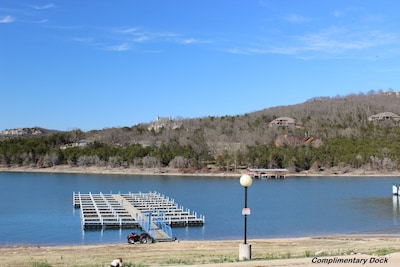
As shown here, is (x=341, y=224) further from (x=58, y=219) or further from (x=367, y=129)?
(x=367, y=129)

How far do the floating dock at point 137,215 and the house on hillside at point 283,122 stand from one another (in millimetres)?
120938

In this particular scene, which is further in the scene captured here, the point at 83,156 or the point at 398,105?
the point at 398,105

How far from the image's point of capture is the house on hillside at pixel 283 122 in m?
176

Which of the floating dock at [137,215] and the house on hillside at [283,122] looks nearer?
the floating dock at [137,215]

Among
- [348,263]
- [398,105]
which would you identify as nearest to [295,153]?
[398,105]

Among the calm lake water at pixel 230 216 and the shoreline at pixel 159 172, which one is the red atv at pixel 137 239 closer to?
the calm lake water at pixel 230 216

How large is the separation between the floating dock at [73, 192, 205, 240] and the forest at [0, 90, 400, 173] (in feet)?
229

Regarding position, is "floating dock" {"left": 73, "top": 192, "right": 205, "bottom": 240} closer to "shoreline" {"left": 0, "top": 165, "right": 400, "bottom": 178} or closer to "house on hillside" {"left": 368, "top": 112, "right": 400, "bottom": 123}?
"shoreline" {"left": 0, "top": 165, "right": 400, "bottom": 178}

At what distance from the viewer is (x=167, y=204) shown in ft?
180

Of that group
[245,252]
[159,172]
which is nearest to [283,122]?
[159,172]

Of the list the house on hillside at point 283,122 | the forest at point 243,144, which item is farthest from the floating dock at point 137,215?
the house on hillside at point 283,122


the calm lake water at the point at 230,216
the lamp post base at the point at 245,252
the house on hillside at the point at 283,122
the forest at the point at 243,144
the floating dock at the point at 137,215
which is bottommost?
the calm lake water at the point at 230,216

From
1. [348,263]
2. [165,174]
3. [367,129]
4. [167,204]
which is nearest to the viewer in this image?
[348,263]

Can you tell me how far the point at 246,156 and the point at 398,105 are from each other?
8942cm
